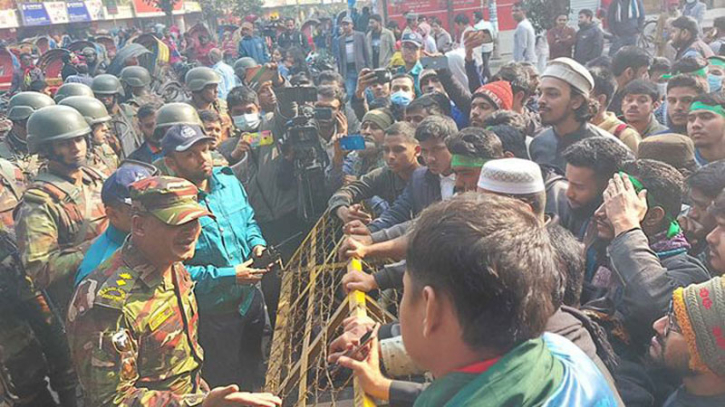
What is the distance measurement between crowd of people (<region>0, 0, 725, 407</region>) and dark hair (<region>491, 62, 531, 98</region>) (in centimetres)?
2

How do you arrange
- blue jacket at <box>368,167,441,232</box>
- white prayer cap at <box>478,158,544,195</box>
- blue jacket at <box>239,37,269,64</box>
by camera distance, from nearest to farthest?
white prayer cap at <box>478,158,544,195</box>, blue jacket at <box>368,167,441,232</box>, blue jacket at <box>239,37,269,64</box>

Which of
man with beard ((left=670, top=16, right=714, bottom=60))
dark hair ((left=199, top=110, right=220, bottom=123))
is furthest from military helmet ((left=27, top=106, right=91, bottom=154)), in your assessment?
man with beard ((left=670, top=16, right=714, bottom=60))

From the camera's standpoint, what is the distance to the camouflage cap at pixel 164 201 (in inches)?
87.9

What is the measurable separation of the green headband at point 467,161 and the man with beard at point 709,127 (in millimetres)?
1785

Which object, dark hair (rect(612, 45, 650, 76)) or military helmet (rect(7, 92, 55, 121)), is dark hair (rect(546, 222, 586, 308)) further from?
military helmet (rect(7, 92, 55, 121))

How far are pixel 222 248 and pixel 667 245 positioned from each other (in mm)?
2322

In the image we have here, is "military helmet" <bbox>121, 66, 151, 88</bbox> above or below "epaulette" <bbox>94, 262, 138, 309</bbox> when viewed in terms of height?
above

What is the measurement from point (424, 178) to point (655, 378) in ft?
5.94

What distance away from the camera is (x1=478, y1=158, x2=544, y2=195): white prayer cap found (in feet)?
7.14

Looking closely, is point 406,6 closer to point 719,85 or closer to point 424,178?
point 719,85

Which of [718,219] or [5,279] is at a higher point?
[718,219]

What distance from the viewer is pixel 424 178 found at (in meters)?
3.46

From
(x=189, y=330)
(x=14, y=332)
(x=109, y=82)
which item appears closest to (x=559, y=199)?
(x=189, y=330)

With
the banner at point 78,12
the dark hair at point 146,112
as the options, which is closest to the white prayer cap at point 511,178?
the dark hair at point 146,112
